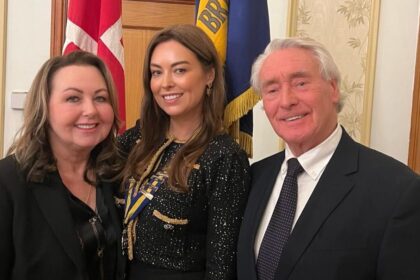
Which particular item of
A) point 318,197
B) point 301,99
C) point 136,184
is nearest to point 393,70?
point 301,99

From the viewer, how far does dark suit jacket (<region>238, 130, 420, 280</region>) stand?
113cm

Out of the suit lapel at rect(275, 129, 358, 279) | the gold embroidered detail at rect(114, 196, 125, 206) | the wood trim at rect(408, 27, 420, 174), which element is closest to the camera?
the suit lapel at rect(275, 129, 358, 279)

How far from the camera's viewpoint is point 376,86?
2.68m

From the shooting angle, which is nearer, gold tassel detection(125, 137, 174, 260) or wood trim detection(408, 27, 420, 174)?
gold tassel detection(125, 137, 174, 260)

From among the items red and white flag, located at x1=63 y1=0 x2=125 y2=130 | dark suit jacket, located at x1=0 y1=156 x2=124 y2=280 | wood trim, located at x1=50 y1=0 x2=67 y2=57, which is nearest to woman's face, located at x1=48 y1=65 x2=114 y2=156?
dark suit jacket, located at x1=0 y1=156 x2=124 y2=280

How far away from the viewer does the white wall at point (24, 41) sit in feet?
9.56

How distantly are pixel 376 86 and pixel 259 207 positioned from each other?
1.58 metres

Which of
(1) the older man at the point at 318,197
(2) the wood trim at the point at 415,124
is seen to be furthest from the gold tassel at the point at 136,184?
(2) the wood trim at the point at 415,124

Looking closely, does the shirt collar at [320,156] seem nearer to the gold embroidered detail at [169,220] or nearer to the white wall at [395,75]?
the gold embroidered detail at [169,220]

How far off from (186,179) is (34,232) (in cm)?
52

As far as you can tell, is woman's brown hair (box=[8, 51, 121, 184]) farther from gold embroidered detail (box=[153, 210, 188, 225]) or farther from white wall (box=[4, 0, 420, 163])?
white wall (box=[4, 0, 420, 163])

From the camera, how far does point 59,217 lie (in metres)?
1.43

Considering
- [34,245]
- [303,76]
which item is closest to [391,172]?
[303,76]

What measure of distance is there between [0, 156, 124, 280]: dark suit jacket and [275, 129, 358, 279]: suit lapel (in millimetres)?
670
